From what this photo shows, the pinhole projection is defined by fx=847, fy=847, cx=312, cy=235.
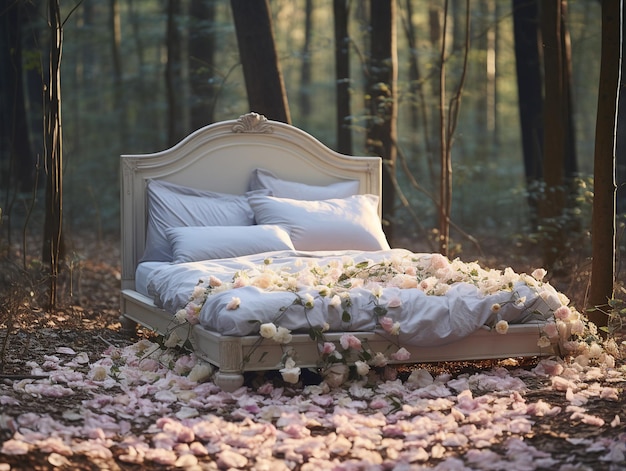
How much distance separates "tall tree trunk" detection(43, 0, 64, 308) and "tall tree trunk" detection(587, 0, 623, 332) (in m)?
3.35

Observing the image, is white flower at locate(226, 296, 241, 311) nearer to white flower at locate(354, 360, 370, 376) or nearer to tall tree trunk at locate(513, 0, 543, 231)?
white flower at locate(354, 360, 370, 376)

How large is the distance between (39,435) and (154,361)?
1501 millimetres

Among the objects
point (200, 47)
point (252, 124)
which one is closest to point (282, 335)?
point (252, 124)

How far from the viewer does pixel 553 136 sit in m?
7.45

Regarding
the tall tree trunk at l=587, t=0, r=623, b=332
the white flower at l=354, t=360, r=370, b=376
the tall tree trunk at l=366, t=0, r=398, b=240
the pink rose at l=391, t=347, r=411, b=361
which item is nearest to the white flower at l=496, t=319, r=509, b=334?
the pink rose at l=391, t=347, r=411, b=361

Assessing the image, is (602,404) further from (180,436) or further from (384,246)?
(384,246)

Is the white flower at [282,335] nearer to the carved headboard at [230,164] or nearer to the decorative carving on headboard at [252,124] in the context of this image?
the carved headboard at [230,164]

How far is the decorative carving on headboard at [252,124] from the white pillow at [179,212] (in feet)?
1.81

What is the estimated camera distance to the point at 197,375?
3936 mm

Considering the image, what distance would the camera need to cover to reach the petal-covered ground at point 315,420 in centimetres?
286

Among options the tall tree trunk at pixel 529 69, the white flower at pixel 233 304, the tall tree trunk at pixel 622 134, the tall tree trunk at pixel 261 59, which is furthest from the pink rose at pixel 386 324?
the tall tree trunk at pixel 529 69

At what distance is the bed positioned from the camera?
385 centimetres

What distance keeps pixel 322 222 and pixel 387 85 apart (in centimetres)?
257

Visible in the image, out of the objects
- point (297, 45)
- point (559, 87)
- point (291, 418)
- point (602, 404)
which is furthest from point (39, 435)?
point (297, 45)
